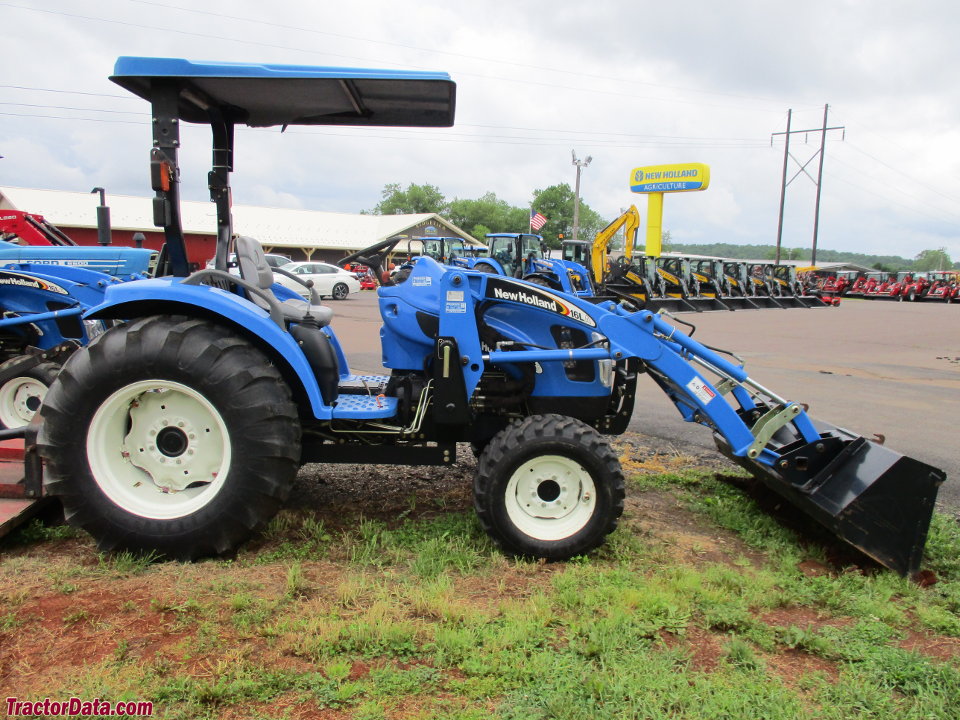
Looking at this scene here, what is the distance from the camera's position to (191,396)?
127 inches

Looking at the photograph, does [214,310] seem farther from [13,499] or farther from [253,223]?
[253,223]

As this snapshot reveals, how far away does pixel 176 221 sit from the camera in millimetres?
3406

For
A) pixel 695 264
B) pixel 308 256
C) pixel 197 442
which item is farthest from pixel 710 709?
pixel 308 256

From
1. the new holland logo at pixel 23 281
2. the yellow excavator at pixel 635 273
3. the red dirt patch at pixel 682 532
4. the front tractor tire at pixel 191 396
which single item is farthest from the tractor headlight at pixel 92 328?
the yellow excavator at pixel 635 273

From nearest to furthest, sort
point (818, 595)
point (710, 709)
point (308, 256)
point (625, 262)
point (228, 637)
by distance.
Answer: point (710, 709)
point (228, 637)
point (818, 595)
point (625, 262)
point (308, 256)

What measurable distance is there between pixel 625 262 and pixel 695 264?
4.11m

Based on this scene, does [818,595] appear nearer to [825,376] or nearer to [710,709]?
[710,709]

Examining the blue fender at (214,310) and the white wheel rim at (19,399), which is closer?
the blue fender at (214,310)

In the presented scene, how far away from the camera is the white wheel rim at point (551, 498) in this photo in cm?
338

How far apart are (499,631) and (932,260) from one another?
15082 cm

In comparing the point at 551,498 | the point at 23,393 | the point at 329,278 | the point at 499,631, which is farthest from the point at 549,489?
the point at 329,278

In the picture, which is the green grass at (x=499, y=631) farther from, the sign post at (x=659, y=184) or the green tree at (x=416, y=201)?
the green tree at (x=416, y=201)

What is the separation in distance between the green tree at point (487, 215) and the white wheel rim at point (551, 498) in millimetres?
76886

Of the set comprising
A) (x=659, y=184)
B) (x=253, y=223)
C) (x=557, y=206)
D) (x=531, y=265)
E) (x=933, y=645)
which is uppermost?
(x=557, y=206)
